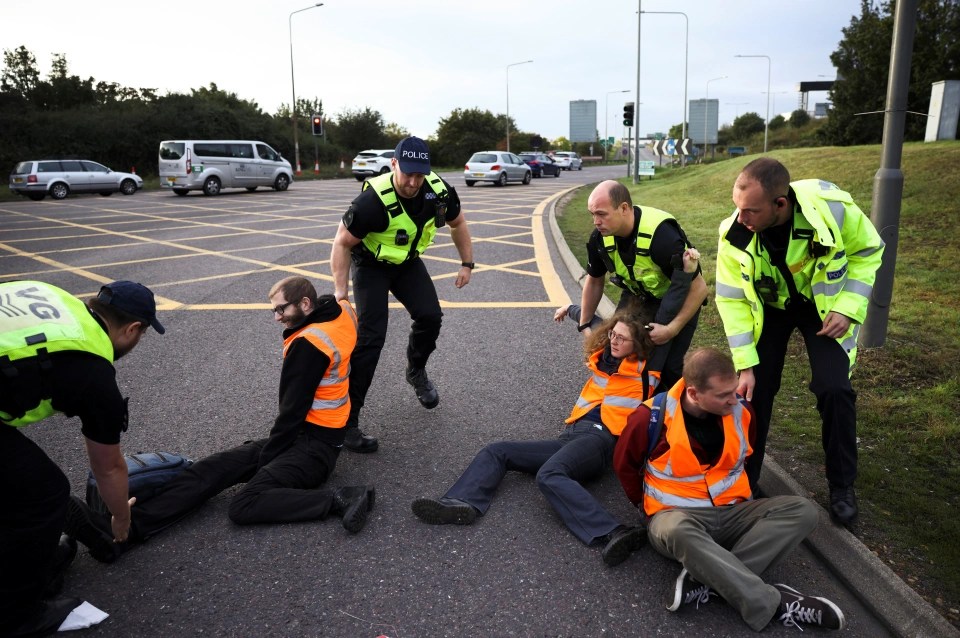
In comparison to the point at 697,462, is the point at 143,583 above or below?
below

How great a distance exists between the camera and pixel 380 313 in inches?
181

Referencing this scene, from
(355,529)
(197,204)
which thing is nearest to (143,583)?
(355,529)

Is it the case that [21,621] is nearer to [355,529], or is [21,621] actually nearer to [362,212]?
[355,529]

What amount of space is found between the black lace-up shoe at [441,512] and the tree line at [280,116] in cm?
1035

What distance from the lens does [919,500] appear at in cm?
346

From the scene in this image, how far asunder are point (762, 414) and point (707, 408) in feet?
2.26

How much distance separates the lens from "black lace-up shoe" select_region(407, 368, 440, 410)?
193 inches

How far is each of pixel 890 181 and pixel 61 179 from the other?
27.2 m

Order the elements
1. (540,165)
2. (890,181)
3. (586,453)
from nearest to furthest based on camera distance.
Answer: (586,453) < (890,181) < (540,165)

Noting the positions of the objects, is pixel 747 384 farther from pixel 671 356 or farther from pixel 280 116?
pixel 280 116

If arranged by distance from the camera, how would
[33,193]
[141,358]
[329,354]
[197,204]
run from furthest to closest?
[33,193] → [197,204] → [141,358] → [329,354]

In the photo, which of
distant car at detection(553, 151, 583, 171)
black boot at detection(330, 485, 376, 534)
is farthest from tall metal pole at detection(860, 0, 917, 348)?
distant car at detection(553, 151, 583, 171)

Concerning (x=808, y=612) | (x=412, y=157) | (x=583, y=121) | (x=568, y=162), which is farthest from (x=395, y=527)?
(x=583, y=121)

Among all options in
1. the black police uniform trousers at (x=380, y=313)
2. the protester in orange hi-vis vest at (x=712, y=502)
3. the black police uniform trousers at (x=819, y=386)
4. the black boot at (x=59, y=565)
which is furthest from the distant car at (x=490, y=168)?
the black boot at (x=59, y=565)
